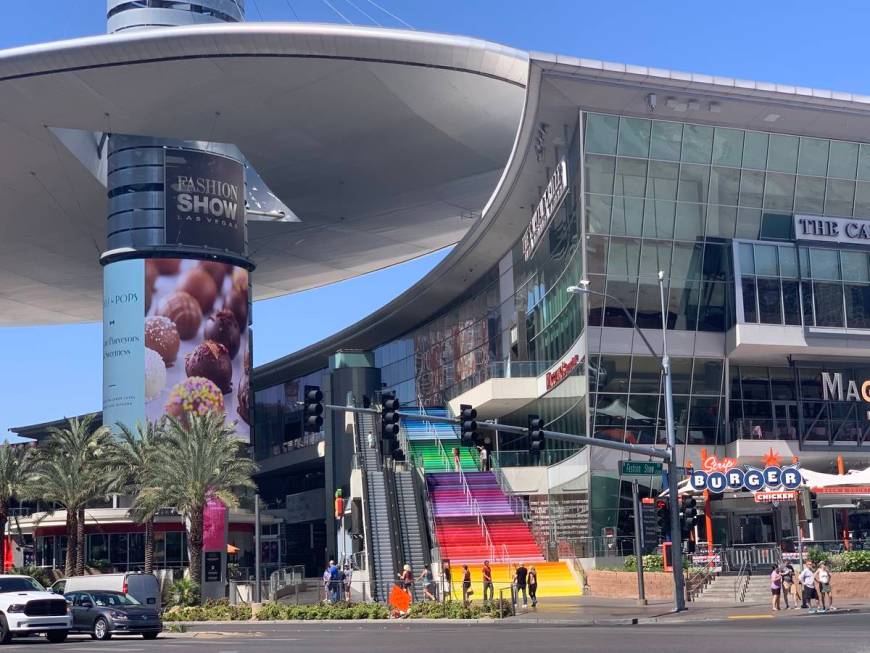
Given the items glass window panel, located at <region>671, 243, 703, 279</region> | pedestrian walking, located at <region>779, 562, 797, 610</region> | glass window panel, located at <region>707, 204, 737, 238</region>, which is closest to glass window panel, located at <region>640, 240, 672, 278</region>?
glass window panel, located at <region>671, 243, 703, 279</region>

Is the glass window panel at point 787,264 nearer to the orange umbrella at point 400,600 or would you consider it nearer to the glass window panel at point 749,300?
the glass window panel at point 749,300

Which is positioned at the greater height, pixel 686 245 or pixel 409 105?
pixel 409 105

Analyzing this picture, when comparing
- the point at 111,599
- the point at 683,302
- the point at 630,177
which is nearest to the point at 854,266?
the point at 683,302

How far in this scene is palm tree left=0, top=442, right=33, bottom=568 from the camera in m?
63.7

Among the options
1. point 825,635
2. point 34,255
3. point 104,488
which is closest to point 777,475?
point 825,635

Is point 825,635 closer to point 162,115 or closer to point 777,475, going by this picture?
point 777,475

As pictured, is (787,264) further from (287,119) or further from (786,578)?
(287,119)

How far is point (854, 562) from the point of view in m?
40.4

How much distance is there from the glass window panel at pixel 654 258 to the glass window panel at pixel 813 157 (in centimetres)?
795

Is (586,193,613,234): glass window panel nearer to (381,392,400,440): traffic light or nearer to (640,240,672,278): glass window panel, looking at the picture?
(640,240,672,278): glass window panel

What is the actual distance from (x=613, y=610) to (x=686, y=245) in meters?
23.6

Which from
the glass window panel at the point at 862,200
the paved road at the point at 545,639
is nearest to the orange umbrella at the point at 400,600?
the paved road at the point at 545,639

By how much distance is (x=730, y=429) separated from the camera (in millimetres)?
59656

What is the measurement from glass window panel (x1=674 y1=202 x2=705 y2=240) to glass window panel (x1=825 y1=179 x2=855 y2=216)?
6.75 meters
